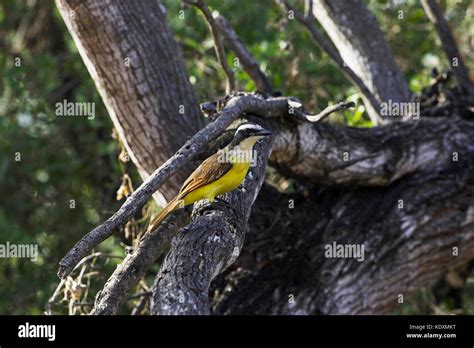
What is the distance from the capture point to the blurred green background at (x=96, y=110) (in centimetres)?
690

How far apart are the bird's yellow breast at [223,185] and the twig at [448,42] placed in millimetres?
2383

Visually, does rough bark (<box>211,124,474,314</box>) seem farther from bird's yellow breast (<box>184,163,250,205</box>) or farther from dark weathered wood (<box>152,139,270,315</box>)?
bird's yellow breast (<box>184,163,250,205</box>)

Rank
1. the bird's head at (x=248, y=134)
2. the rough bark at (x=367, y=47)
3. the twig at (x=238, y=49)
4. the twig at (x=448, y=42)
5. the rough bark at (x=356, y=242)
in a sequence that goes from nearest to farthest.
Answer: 1. the bird's head at (x=248, y=134)
2. the rough bark at (x=356, y=242)
3. the twig at (x=238, y=49)
4. the twig at (x=448, y=42)
5. the rough bark at (x=367, y=47)

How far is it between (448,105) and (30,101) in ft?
11.9

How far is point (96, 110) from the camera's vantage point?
7.34m

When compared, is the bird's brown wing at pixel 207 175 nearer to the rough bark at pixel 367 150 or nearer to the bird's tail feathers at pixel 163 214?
the bird's tail feathers at pixel 163 214

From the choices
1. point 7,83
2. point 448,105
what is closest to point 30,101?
point 7,83

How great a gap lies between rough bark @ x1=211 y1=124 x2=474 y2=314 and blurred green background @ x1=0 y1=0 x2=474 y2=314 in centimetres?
127

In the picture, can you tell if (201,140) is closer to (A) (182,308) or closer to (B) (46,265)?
(A) (182,308)

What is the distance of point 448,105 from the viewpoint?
5.85 metres

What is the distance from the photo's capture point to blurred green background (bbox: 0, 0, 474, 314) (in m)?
6.90

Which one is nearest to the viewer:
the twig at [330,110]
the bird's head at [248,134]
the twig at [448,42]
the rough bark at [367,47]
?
the bird's head at [248,134]

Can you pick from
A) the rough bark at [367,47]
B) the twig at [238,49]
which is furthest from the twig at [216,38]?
the rough bark at [367,47]

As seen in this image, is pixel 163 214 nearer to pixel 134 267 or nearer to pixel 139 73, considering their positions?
pixel 134 267
